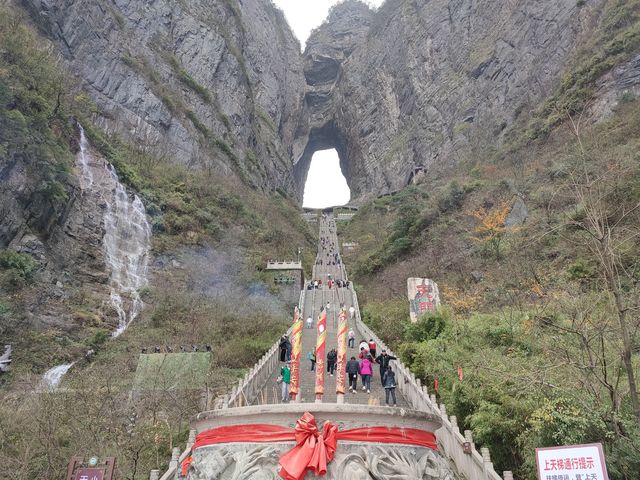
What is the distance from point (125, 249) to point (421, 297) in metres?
17.7

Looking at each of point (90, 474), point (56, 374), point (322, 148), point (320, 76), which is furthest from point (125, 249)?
point (320, 76)

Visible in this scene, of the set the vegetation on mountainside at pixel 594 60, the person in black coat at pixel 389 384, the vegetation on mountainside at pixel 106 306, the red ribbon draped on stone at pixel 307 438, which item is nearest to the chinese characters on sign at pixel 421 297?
the vegetation on mountainside at pixel 106 306

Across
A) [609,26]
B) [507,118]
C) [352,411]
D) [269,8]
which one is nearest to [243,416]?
[352,411]

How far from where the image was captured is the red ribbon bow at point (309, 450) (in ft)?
15.2

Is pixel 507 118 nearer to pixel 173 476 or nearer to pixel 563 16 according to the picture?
pixel 563 16

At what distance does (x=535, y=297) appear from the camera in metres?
14.8

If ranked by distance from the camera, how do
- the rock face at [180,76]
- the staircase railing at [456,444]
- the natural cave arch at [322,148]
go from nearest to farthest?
the staircase railing at [456,444] → the rock face at [180,76] → the natural cave arch at [322,148]

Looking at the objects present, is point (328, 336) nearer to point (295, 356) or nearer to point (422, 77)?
point (295, 356)

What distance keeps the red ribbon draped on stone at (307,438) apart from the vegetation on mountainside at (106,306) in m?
5.00

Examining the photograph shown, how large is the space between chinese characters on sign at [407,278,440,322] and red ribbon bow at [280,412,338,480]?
11.5m

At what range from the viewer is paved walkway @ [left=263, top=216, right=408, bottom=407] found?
11.1 meters

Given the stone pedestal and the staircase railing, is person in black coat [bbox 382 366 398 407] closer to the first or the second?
the staircase railing

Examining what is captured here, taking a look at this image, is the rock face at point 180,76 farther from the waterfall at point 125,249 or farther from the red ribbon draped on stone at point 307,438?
the red ribbon draped on stone at point 307,438

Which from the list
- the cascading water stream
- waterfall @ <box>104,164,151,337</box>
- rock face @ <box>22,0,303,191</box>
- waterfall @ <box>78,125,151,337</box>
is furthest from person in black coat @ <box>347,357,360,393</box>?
rock face @ <box>22,0,303,191</box>
